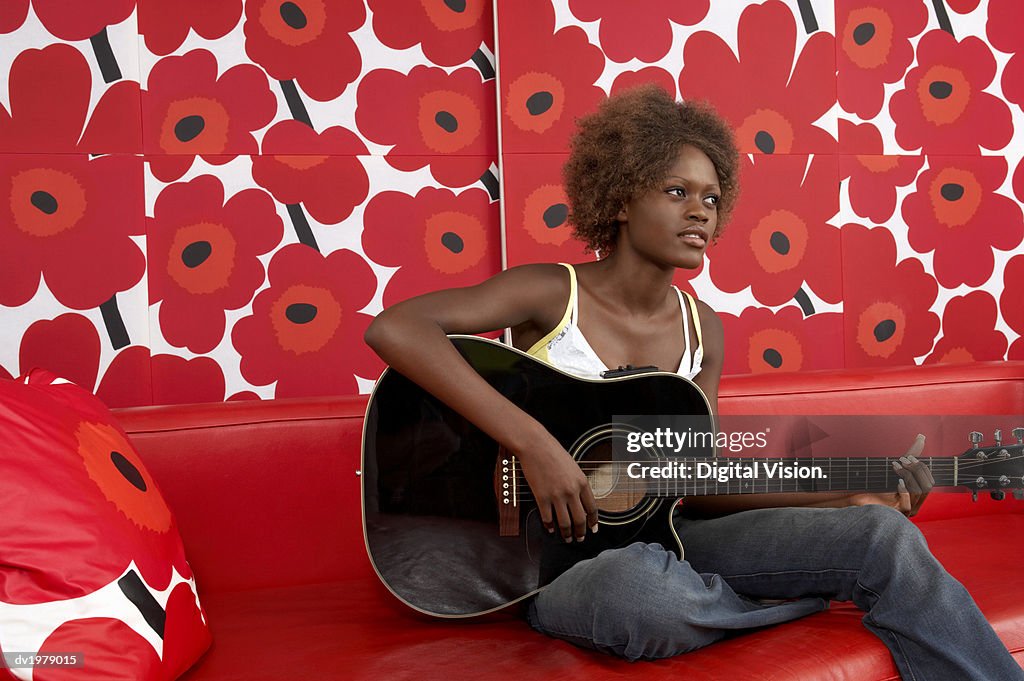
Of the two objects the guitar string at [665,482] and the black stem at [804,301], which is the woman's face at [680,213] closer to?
the guitar string at [665,482]

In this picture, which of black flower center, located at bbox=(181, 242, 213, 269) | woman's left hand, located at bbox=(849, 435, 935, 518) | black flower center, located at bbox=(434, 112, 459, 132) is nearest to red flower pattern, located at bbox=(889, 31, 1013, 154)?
black flower center, located at bbox=(434, 112, 459, 132)

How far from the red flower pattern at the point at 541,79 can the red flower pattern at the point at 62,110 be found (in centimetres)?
101

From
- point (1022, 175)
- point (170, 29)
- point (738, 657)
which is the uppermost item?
point (170, 29)

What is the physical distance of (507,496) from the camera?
146cm

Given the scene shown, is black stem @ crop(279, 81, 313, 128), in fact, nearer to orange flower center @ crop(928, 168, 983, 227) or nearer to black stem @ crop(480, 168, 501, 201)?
black stem @ crop(480, 168, 501, 201)

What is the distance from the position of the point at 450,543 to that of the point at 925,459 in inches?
32.0

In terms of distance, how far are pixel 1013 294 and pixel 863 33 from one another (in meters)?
1.01

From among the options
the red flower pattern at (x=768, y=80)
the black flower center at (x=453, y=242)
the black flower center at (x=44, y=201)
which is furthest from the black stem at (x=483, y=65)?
the black flower center at (x=44, y=201)

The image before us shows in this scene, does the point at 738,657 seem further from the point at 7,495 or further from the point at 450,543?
the point at 7,495

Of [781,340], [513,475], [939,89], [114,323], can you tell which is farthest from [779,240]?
[114,323]

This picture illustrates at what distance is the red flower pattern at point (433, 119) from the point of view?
2490mm

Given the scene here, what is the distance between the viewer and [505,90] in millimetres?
2512

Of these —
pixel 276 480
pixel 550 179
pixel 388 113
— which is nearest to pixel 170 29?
pixel 388 113

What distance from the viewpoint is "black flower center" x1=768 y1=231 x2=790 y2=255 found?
275 centimetres
